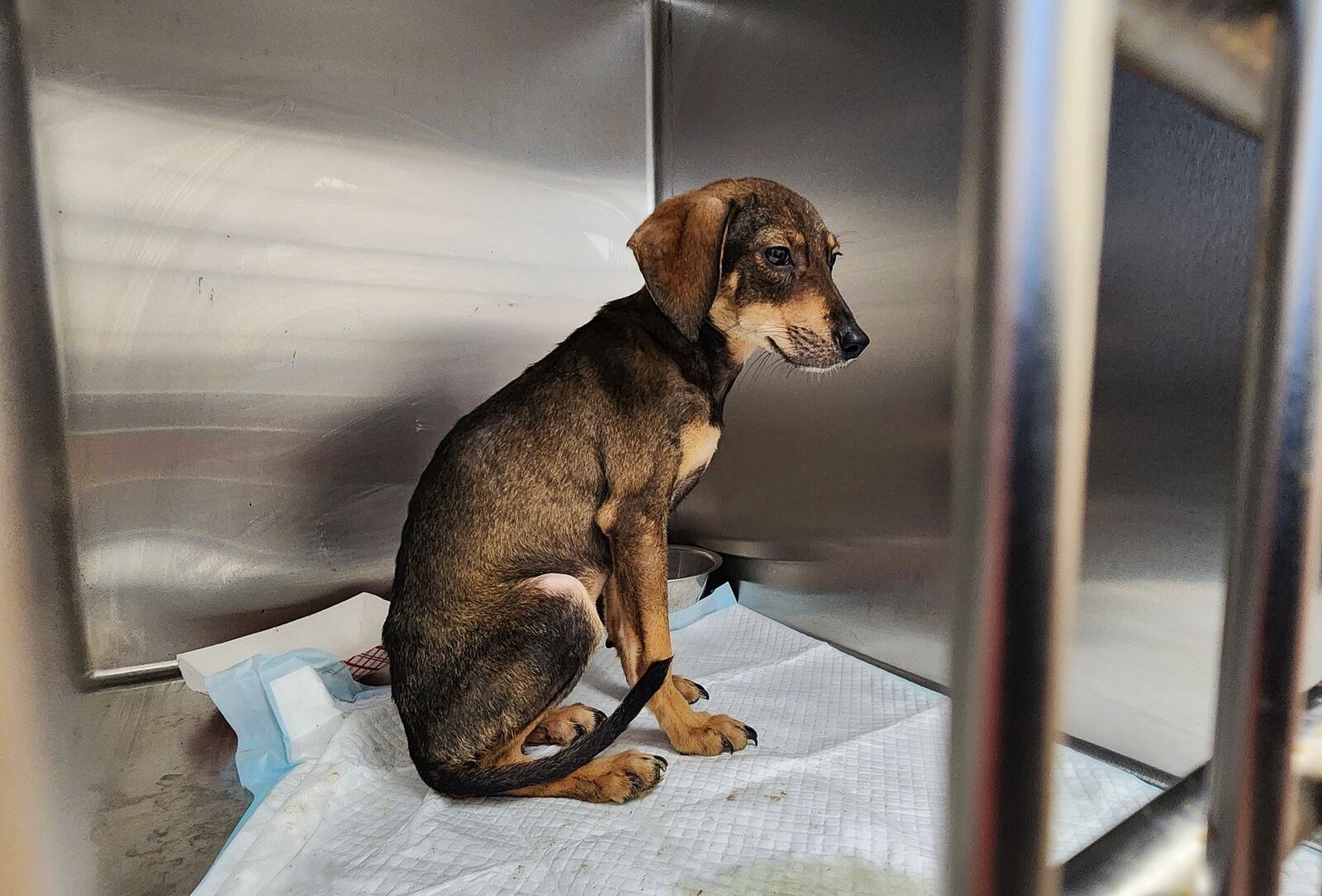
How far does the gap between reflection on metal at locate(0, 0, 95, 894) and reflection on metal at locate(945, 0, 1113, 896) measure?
0.28 meters

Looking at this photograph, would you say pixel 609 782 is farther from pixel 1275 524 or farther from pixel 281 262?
pixel 281 262

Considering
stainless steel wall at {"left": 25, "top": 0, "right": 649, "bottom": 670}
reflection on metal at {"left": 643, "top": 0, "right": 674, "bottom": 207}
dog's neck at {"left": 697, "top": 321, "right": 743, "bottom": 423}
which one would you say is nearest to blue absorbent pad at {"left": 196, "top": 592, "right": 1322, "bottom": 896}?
stainless steel wall at {"left": 25, "top": 0, "right": 649, "bottom": 670}

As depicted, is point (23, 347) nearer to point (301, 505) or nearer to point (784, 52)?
point (301, 505)

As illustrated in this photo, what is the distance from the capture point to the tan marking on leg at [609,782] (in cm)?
92

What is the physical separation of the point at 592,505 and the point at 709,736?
0.38 meters

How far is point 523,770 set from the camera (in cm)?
92

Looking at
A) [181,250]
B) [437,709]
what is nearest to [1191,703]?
[437,709]

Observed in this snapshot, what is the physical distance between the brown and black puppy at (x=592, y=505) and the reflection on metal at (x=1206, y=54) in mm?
715

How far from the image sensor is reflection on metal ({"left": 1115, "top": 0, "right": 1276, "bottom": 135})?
270 mm

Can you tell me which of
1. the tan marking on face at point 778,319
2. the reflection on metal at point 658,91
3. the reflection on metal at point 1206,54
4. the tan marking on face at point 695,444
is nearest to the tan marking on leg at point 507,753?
the tan marking on face at point 695,444

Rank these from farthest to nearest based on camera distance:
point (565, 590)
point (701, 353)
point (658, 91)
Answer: point (658, 91)
point (701, 353)
point (565, 590)

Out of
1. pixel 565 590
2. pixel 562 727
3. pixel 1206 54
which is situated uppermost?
pixel 1206 54

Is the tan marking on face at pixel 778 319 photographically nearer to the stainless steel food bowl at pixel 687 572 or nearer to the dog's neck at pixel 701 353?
the dog's neck at pixel 701 353

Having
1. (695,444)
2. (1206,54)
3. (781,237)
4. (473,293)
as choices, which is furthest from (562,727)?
(1206,54)
